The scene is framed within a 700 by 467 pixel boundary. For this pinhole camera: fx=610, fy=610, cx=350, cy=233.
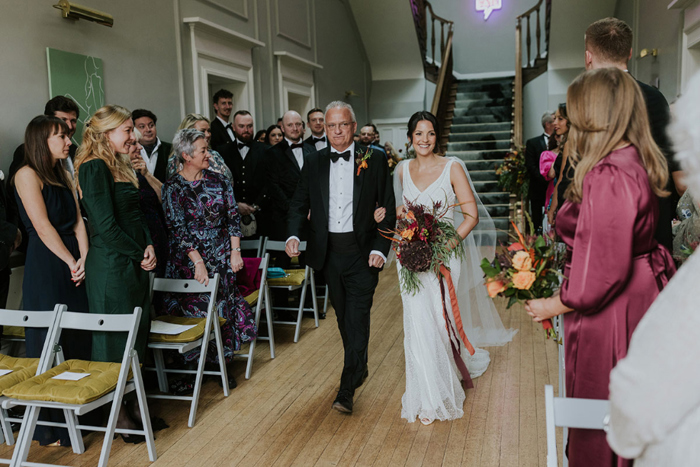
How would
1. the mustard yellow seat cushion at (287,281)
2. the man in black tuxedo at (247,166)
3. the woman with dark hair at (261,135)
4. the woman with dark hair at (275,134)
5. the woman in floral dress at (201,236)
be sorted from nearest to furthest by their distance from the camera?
the woman in floral dress at (201,236)
the mustard yellow seat cushion at (287,281)
the man in black tuxedo at (247,166)
the woman with dark hair at (275,134)
the woman with dark hair at (261,135)

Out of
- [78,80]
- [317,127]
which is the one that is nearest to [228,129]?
[317,127]

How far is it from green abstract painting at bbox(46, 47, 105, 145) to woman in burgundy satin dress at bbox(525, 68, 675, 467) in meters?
4.02

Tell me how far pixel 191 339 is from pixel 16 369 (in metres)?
0.94

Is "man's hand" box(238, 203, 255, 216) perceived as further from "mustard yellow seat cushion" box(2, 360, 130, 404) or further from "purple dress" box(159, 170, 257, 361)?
"mustard yellow seat cushion" box(2, 360, 130, 404)

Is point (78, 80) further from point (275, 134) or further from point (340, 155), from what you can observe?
point (275, 134)

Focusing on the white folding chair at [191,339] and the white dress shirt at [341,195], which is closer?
the white folding chair at [191,339]

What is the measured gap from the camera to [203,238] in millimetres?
4352

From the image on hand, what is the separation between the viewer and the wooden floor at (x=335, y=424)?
10.8 ft

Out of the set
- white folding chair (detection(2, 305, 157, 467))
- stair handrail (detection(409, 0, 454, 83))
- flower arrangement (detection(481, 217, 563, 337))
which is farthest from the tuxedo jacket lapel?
stair handrail (detection(409, 0, 454, 83))

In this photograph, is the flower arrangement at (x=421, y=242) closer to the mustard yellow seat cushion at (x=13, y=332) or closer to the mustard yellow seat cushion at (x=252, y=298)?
the mustard yellow seat cushion at (x=252, y=298)

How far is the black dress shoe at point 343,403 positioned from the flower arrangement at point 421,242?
787mm

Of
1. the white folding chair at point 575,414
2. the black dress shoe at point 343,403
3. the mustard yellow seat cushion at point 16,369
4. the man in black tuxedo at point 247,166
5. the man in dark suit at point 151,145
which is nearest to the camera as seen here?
the white folding chair at point 575,414

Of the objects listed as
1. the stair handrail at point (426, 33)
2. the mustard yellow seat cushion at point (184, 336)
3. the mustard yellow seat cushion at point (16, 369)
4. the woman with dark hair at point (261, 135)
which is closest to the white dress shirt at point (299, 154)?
the woman with dark hair at point (261, 135)

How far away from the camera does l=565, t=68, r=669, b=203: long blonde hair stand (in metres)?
1.95
